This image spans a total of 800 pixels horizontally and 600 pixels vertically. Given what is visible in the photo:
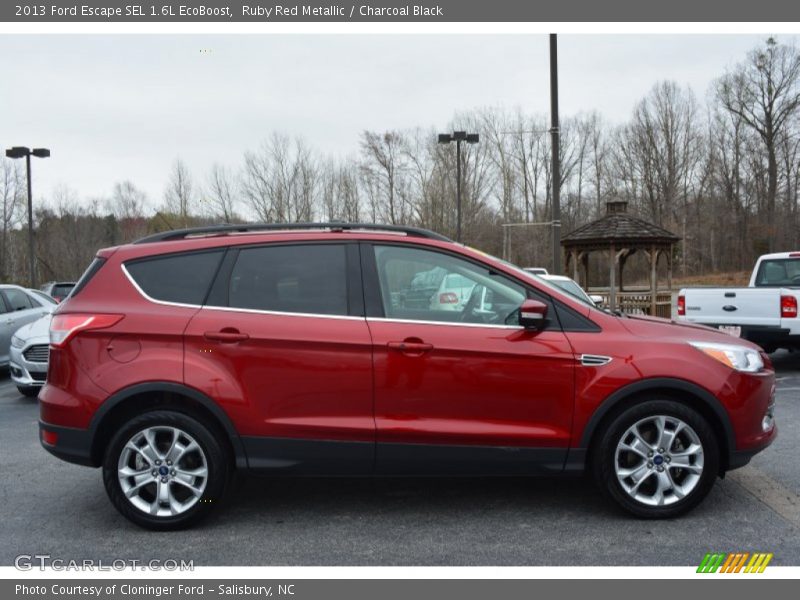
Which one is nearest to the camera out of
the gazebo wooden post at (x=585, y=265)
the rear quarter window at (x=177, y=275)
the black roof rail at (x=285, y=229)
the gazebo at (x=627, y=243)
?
the rear quarter window at (x=177, y=275)

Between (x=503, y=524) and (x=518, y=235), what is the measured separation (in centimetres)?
4056

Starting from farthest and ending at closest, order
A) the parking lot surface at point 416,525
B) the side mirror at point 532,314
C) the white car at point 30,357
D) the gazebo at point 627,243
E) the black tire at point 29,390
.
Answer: the gazebo at point 627,243 → the black tire at point 29,390 → the white car at point 30,357 → the side mirror at point 532,314 → the parking lot surface at point 416,525

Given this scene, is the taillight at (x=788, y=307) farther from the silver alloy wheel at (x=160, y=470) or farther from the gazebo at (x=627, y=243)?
the gazebo at (x=627, y=243)

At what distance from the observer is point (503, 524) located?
3947 millimetres

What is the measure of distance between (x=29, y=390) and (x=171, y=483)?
627cm

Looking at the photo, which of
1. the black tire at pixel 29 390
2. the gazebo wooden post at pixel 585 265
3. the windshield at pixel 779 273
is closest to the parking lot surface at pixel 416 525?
the black tire at pixel 29 390

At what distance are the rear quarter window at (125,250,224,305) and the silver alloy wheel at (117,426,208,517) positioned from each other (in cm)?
82

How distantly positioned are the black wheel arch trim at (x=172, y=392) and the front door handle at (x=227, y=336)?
329mm

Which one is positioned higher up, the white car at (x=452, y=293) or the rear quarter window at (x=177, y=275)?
the rear quarter window at (x=177, y=275)

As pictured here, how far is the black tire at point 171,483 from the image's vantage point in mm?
3889

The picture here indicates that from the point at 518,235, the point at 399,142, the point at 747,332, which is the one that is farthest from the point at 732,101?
the point at 747,332

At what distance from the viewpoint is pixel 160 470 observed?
3.92 meters

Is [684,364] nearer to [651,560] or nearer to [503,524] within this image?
[651,560]

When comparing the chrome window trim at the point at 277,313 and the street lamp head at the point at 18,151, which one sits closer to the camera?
the chrome window trim at the point at 277,313
